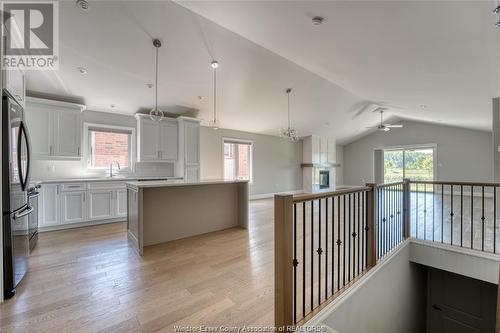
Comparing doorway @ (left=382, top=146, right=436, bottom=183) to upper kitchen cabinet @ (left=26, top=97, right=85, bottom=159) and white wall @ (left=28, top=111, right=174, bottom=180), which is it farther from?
upper kitchen cabinet @ (left=26, top=97, right=85, bottom=159)

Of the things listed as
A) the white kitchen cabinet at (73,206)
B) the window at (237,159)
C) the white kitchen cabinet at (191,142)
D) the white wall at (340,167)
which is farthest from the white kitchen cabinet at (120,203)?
the white wall at (340,167)

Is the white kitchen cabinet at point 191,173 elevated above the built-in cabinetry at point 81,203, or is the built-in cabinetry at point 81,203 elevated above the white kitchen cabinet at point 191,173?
the white kitchen cabinet at point 191,173

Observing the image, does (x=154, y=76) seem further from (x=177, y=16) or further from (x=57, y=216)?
(x=57, y=216)

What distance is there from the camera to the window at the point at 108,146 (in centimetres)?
511

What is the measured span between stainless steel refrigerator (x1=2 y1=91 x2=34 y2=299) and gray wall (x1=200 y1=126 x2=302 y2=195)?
15.1 ft

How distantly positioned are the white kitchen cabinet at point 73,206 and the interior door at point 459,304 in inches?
252

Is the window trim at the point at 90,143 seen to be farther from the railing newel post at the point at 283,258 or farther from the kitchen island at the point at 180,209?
the railing newel post at the point at 283,258

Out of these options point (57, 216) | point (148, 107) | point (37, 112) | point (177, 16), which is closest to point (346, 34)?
point (177, 16)

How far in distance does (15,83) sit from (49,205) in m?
2.43

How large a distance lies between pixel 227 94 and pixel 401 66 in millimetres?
3337

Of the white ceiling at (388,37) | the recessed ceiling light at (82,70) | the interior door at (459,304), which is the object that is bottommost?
the interior door at (459,304)

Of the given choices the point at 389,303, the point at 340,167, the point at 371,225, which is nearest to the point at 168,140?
the point at 371,225

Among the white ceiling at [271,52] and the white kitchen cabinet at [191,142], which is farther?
the white kitchen cabinet at [191,142]

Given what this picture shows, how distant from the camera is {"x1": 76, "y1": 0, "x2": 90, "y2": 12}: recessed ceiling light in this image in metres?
2.63
